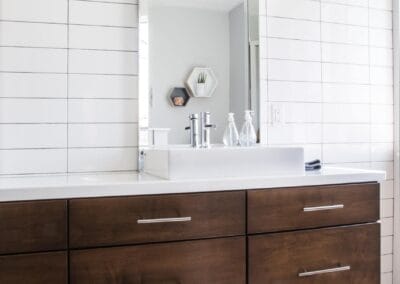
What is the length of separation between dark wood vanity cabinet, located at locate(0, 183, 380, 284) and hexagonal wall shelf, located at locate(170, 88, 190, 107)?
652 millimetres

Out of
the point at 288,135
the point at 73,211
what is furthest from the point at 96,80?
the point at 288,135

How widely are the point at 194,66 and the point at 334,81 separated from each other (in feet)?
2.85

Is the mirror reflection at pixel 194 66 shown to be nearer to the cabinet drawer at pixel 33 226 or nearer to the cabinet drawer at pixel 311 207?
the cabinet drawer at pixel 311 207

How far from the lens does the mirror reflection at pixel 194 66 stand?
5.90 feet

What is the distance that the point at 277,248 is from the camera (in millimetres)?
1400

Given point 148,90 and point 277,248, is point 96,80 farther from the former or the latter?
point 277,248

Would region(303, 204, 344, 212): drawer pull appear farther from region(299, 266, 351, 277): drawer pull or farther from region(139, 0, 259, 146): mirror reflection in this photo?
region(139, 0, 259, 146): mirror reflection

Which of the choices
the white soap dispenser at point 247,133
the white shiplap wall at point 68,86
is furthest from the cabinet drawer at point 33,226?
the white soap dispenser at point 247,133

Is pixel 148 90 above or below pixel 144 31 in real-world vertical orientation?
below

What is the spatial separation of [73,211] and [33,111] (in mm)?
660

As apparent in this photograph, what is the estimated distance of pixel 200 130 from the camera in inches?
72.0

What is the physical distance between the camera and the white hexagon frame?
186 centimetres

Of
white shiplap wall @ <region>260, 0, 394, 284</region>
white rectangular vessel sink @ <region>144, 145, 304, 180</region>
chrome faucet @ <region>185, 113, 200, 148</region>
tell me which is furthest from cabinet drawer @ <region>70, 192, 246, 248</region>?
white shiplap wall @ <region>260, 0, 394, 284</region>

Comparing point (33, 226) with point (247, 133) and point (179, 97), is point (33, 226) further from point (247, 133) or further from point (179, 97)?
point (247, 133)
